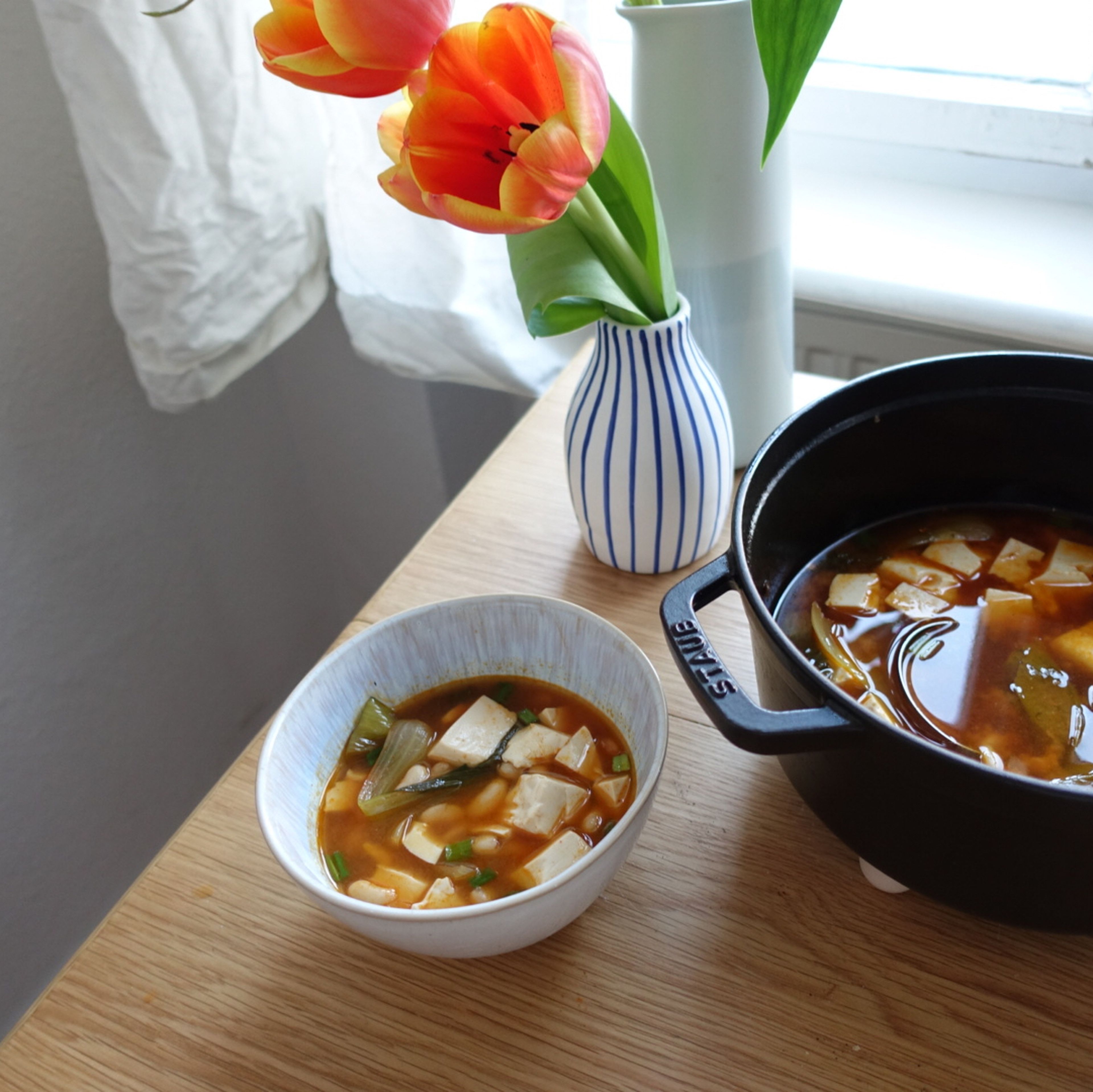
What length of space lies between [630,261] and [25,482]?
2.43 ft

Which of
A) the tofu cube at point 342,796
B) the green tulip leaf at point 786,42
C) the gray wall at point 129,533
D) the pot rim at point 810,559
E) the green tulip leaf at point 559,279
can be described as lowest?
the gray wall at point 129,533

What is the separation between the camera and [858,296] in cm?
110

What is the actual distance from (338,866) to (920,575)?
0.42 metres

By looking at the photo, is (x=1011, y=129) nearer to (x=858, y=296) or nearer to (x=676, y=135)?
(x=858, y=296)

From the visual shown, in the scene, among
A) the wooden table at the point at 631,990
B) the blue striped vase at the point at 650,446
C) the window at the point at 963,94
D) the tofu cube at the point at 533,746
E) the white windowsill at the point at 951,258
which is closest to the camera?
the wooden table at the point at 631,990

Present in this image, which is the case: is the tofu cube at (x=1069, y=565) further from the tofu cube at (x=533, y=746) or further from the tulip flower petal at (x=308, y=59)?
the tulip flower petal at (x=308, y=59)

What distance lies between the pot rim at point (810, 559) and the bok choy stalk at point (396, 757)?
0.23 metres

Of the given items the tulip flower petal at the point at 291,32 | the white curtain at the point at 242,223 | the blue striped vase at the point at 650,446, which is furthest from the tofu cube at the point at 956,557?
the white curtain at the point at 242,223

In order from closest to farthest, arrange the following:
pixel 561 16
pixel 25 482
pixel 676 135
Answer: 1. pixel 676 135
2. pixel 561 16
3. pixel 25 482

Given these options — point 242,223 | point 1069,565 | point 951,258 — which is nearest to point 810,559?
point 1069,565

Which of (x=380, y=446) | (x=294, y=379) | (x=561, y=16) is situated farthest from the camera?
(x=380, y=446)

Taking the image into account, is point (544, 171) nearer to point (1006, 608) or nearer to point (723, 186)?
point (723, 186)

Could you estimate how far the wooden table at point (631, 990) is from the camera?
50 cm

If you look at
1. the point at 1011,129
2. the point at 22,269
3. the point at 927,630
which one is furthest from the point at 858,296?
the point at 22,269
